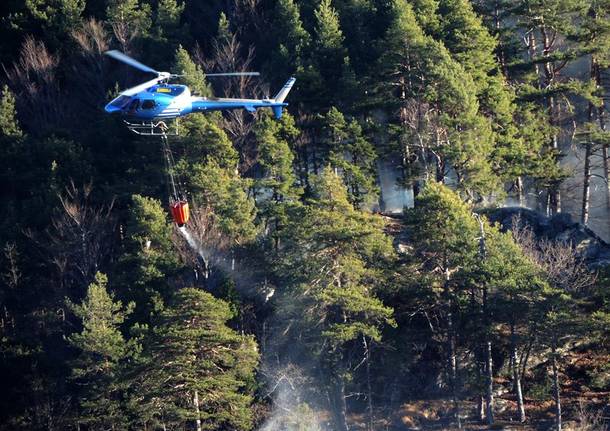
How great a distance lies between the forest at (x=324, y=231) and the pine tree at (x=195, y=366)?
81 millimetres

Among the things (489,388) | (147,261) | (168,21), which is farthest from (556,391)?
(168,21)

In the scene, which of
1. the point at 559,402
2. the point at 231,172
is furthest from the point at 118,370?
the point at 559,402

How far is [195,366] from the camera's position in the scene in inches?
1232

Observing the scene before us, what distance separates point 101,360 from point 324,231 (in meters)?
8.23

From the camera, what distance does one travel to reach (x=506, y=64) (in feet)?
137

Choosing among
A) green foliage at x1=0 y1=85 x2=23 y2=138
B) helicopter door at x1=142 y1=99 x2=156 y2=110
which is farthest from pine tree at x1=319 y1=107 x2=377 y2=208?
green foliage at x1=0 y1=85 x2=23 y2=138

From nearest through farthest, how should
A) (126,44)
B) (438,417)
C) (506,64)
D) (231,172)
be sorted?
(438,417) < (231,172) < (506,64) < (126,44)

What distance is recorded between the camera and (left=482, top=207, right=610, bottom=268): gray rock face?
120ft

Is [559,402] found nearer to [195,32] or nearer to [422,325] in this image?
[422,325]

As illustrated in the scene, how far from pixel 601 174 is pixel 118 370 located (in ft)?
72.3

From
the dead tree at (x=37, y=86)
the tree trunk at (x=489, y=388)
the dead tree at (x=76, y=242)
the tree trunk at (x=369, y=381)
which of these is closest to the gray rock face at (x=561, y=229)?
the tree trunk at (x=489, y=388)

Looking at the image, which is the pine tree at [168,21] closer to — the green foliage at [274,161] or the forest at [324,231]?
the forest at [324,231]

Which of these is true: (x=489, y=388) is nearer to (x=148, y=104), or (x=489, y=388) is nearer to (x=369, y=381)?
(x=369, y=381)

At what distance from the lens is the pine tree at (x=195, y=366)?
31.2 m
